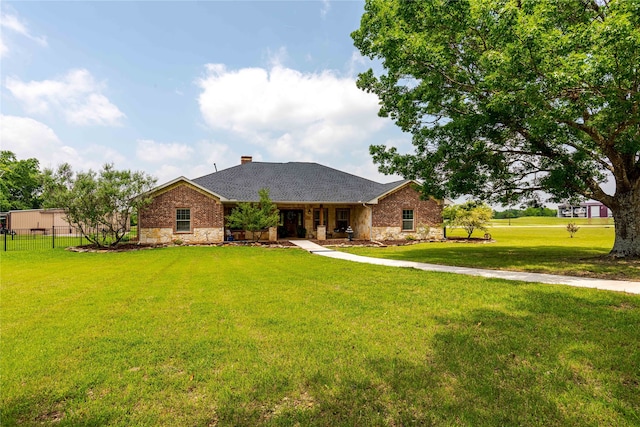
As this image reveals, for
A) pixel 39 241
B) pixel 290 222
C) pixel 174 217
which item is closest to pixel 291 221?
pixel 290 222

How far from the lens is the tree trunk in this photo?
1198 centimetres

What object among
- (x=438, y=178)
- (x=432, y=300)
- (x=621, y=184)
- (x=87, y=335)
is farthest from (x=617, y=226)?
(x=87, y=335)

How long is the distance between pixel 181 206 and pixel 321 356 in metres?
18.8

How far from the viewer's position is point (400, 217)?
76.2 feet

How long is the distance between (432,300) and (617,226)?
36.7ft

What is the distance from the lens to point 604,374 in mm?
3629

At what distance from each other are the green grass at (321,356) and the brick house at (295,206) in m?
13.1

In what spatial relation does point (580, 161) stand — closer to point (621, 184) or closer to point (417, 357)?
point (621, 184)

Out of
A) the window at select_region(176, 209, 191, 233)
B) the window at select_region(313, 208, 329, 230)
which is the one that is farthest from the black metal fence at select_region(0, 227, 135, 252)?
the window at select_region(313, 208, 329, 230)

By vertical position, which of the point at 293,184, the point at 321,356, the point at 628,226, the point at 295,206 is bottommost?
the point at 321,356

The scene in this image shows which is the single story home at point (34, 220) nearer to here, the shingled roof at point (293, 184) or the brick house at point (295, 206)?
the brick house at point (295, 206)

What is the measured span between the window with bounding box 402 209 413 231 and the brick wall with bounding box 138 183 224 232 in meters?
12.8

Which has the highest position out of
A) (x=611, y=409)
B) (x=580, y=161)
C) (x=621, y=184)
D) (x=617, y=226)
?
(x=580, y=161)

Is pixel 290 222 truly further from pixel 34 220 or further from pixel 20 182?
pixel 20 182
